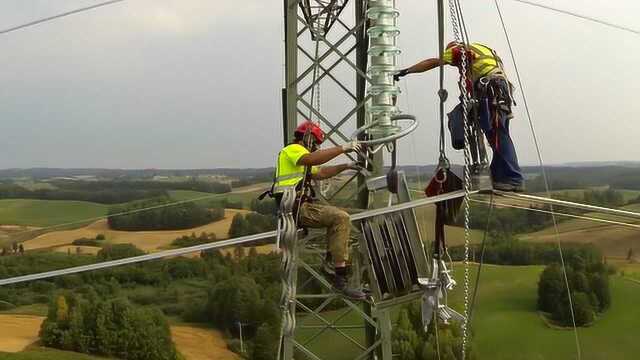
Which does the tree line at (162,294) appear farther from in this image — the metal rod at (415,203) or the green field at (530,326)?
the metal rod at (415,203)

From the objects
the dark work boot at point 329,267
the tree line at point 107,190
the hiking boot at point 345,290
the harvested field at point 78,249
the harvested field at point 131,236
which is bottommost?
the harvested field at point 78,249

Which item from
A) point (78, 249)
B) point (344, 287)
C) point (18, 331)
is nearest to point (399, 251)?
point (344, 287)

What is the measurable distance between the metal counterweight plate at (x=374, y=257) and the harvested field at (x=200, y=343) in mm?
48625

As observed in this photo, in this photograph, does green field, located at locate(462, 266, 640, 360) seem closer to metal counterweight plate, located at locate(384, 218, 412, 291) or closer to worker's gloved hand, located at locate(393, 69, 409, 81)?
metal counterweight plate, located at locate(384, 218, 412, 291)

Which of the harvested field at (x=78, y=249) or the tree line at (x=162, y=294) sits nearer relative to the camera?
the tree line at (x=162, y=294)

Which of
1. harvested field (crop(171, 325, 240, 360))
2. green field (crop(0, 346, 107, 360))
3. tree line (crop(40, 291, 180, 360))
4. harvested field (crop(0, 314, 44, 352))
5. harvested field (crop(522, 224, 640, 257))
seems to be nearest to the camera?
green field (crop(0, 346, 107, 360))

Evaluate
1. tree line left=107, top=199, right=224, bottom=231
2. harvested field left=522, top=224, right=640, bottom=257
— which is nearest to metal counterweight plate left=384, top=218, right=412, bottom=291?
tree line left=107, top=199, right=224, bottom=231

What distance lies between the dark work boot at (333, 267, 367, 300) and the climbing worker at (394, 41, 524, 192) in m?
1.29

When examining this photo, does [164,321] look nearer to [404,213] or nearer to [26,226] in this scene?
[26,226]

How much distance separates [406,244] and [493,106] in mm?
1171

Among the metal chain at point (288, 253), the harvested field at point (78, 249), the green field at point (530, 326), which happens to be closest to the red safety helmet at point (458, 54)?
the metal chain at point (288, 253)

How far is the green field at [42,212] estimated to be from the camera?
178 ft

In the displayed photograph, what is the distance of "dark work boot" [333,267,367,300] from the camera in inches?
173

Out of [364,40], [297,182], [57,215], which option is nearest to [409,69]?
[297,182]
